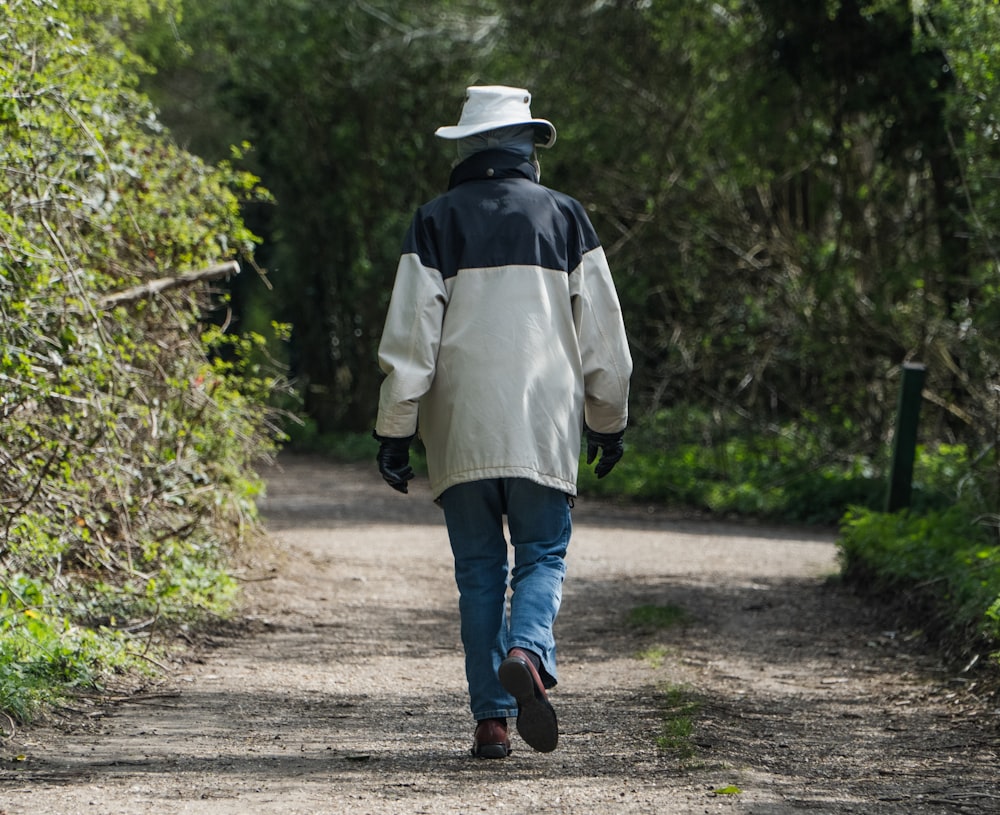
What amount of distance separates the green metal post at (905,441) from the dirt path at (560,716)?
39.9 inches

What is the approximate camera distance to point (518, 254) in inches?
179

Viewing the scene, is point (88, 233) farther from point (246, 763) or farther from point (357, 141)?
point (357, 141)

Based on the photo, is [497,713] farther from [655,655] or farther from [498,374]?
[655,655]

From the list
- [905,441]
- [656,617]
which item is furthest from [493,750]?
[905,441]

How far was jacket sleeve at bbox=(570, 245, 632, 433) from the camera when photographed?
15.2 ft

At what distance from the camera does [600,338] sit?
Result: 463 cm

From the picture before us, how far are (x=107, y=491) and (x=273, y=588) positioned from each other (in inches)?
69.4

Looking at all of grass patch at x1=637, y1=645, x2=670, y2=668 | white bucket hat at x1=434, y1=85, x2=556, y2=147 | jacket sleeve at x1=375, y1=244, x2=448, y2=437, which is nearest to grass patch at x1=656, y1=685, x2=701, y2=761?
grass patch at x1=637, y1=645, x2=670, y2=668

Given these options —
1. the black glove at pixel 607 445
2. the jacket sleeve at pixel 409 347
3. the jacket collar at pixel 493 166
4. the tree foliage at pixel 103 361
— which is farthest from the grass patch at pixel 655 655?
the jacket collar at pixel 493 166

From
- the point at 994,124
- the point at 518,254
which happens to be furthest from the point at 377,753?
the point at 994,124

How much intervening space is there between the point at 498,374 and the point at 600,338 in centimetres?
39

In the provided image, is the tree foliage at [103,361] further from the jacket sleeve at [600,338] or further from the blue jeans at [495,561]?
the jacket sleeve at [600,338]

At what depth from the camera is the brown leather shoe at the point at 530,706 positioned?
4.12 m

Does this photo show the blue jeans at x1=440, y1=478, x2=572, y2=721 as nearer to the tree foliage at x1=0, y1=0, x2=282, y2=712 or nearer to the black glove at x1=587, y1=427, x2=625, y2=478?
the black glove at x1=587, y1=427, x2=625, y2=478
